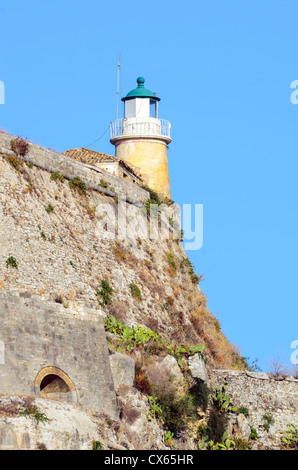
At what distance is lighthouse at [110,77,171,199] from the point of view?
48438 millimetres

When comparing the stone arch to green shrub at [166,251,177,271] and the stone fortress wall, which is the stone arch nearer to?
the stone fortress wall

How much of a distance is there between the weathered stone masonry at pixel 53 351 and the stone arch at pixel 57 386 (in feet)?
0.10

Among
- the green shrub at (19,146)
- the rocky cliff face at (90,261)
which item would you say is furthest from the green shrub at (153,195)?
the green shrub at (19,146)

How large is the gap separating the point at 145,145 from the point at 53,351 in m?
20.1

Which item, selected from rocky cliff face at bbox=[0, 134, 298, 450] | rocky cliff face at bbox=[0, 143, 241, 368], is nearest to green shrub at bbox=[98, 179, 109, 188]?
rocky cliff face at bbox=[0, 134, 298, 450]

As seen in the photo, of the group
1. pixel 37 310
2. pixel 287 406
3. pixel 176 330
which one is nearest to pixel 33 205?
pixel 37 310

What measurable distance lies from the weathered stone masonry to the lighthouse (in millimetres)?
16840

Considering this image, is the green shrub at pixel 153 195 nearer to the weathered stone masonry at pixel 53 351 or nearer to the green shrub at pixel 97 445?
the weathered stone masonry at pixel 53 351

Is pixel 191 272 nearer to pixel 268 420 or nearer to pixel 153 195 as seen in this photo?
pixel 153 195

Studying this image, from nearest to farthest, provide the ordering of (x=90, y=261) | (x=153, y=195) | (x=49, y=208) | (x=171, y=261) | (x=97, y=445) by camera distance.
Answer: (x=97, y=445) → (x=49, y=208) → (x=90, y=261) → (x=171, y=261) → (x=153, y=195)

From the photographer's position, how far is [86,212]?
38.6 metres

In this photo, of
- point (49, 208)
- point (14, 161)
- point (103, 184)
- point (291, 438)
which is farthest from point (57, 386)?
point (103, 184)

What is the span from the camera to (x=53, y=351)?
3028 cm

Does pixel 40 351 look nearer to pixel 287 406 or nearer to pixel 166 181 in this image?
pixel 287 406
